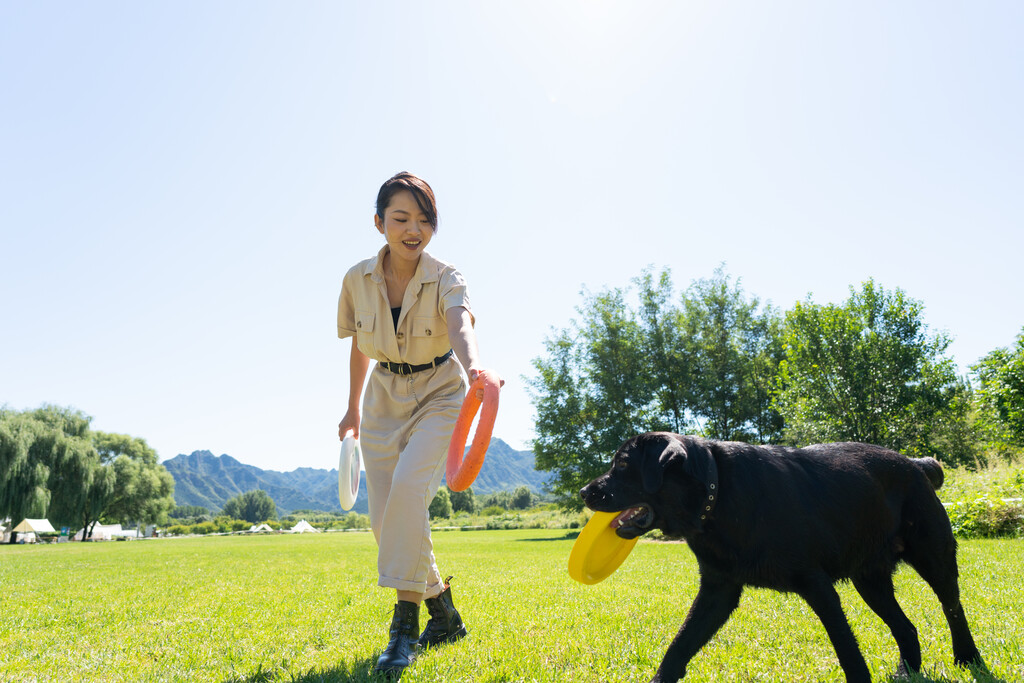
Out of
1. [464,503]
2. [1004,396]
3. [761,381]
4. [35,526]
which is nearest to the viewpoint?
[1004,396]

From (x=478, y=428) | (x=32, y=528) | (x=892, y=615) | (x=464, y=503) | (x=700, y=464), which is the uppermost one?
(x=478, y=428)

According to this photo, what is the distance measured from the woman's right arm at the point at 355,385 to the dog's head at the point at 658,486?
1.93 meters

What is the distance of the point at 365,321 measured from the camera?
3621 millimetres

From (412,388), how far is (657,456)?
1578mm

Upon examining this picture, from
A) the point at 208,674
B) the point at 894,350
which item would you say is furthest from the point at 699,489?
the point at 894,350

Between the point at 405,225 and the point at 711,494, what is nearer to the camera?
the point at 711,494

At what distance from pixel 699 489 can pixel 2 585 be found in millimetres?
10797

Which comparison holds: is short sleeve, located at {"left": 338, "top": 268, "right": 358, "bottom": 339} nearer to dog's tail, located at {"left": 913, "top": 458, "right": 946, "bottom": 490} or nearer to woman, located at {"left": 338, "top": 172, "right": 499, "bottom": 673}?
woman, located at {"left": 338, "top": 172, "right": 499, "bottom": 673}

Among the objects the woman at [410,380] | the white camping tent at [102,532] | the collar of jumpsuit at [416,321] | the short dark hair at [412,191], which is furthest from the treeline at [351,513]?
the short dark hair at [412,191]

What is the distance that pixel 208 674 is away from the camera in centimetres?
315

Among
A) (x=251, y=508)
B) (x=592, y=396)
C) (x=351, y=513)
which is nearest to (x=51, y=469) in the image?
Result: (x=592, y=396)

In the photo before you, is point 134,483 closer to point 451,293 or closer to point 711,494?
point 451,293

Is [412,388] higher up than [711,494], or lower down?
higher up

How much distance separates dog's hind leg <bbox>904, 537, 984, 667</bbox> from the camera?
2.99m
